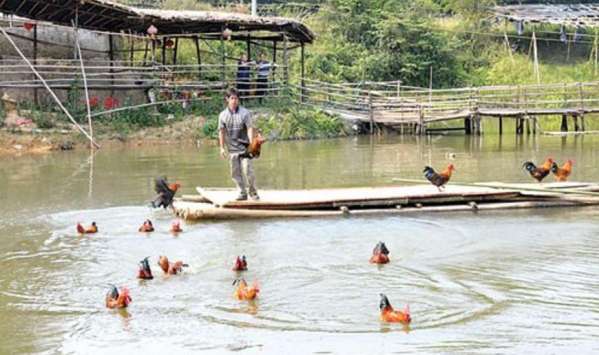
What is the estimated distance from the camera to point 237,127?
485 inches

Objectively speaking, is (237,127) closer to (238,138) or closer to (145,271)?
(238,138)

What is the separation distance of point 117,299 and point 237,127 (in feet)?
15.8

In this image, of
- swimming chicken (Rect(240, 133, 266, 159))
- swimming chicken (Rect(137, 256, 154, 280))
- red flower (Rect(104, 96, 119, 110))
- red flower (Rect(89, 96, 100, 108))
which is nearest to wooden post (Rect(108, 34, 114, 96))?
red flower (Rect(104, 96, 119, 110))

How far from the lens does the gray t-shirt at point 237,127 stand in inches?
485

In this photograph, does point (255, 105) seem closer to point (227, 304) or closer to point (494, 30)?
point (494, 30)

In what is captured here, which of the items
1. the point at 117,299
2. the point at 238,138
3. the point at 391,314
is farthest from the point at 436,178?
the point at 117,299

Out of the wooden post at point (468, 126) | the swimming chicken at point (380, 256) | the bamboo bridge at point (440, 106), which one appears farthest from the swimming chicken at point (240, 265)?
the wooden post at point (468, 126)

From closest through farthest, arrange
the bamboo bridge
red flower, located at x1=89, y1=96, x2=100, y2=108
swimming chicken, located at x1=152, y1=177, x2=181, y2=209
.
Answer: swimming chicken, located at x1=152, y1=177, x2=181, y2=209
red flower, located at x1=89, y1=96, x2=100, y2=108
the bamboo bridge

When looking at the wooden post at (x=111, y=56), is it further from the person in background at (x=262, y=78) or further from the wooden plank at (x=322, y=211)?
the wooden plank at (x=322, y=211)

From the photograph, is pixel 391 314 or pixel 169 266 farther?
pixel 169 266

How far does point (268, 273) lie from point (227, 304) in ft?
3.99

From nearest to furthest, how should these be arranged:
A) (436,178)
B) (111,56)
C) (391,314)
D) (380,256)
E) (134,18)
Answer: (391,314)
(380,256)
(436,178)
(134,18)
(111,56)

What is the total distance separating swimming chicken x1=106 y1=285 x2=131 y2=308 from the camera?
7867 mm

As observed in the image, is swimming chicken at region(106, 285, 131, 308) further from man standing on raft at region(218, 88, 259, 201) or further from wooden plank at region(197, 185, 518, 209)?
man standing on raft at region(218, 88, 259, 201)
